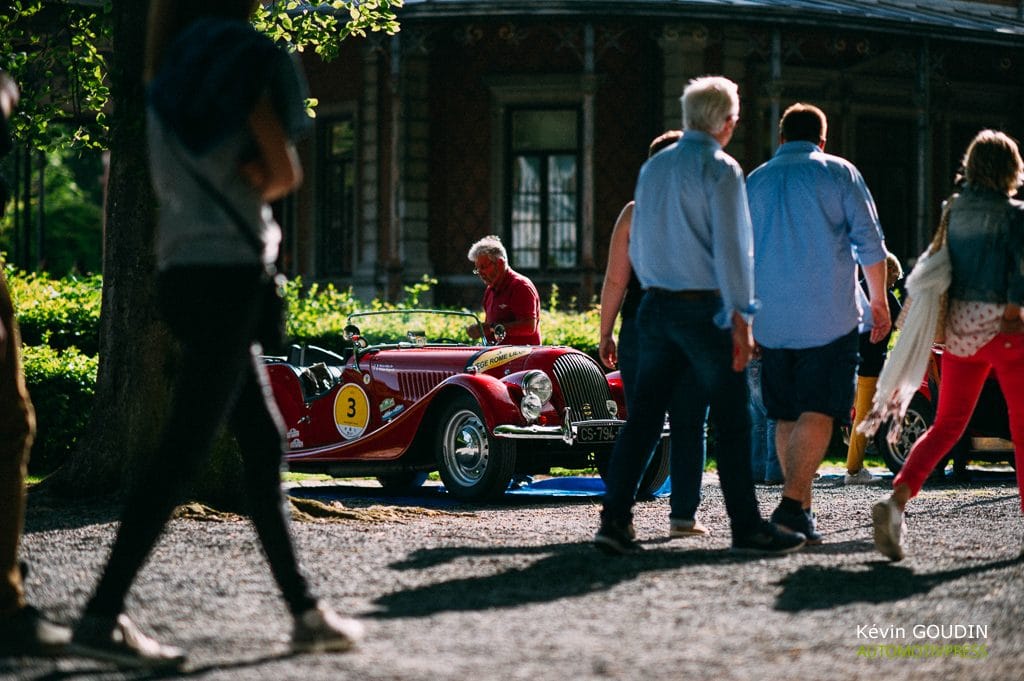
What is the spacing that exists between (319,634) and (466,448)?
5829 millimetres

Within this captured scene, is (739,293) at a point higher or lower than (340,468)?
higher

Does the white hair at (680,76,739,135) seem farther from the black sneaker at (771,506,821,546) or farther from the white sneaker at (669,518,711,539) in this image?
the white sneaker at (669,518,711,539)

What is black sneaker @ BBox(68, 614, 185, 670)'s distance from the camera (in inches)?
178

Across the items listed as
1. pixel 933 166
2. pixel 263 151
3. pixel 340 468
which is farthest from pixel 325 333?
pixel 933 166

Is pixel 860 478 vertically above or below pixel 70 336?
below

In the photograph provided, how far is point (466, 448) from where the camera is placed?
1057 centimetres

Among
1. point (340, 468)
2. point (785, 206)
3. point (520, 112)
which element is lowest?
point (340, 468)

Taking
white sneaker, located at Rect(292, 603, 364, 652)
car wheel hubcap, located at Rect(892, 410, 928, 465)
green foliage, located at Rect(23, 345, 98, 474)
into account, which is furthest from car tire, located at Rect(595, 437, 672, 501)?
white sneaker, located at Rect(292, 603, 364, 652)

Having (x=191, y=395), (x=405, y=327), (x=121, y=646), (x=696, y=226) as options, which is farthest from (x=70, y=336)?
(x=121, y=646)

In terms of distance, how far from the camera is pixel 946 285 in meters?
7.19

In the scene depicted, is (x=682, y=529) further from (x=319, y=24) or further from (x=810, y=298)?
(x=319, y=24)

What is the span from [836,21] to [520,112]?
4.69 meters

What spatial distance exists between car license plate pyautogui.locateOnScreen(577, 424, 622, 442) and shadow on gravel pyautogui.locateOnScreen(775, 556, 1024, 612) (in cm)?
365

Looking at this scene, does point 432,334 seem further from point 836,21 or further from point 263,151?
point 263,151
